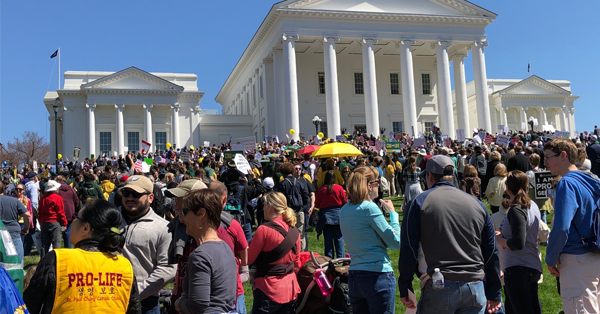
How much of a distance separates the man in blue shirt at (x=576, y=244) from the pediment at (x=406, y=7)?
3797 centimetres

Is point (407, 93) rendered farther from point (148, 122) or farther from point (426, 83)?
point (148, 122)

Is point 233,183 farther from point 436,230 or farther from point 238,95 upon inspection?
point 238,95

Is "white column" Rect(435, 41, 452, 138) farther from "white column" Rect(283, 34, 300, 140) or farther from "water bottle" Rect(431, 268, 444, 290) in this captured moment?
"water bottle" Rect(431, 268, 444, 290)

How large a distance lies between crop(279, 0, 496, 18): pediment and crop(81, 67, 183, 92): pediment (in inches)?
566

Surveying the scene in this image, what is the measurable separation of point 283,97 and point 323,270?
3563cm

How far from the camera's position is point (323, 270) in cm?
570

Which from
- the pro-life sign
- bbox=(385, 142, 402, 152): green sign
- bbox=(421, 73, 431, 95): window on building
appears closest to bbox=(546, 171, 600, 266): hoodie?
the pro-life sign

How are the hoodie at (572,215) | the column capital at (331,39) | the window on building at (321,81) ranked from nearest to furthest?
the hoodie at (572,215)
the column capital at (331,39)
the window on building at (321,81)

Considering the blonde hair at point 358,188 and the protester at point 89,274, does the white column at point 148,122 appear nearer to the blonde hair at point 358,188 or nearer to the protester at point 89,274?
the blonde hair at point 358,188

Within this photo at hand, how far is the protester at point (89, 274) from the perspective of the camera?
3066 millimetres

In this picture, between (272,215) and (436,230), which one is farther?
(272,215)

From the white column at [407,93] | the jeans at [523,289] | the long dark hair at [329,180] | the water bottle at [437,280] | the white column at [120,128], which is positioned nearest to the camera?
the water bottle at [437,280]

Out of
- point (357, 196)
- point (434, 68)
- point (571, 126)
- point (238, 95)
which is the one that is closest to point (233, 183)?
point (357, 196)

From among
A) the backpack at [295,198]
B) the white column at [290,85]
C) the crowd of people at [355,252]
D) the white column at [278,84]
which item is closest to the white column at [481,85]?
the white column at [290,85]
